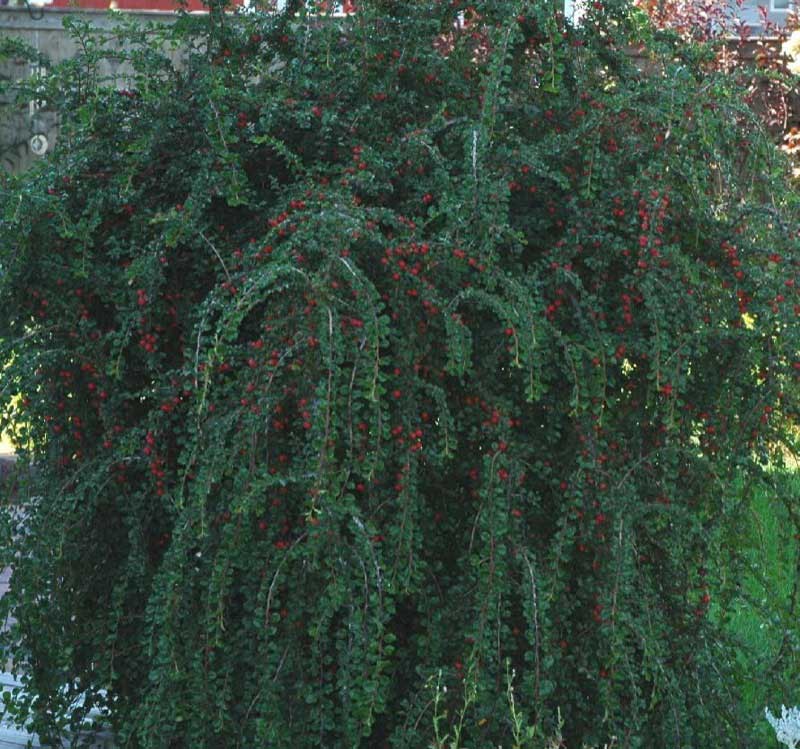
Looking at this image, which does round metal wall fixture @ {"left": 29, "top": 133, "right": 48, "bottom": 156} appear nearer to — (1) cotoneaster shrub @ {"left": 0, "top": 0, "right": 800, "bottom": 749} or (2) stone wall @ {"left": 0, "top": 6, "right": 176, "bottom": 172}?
(2) stone wall @ {"left": 0, "top": 6, "right": 176, "bottom": 172}

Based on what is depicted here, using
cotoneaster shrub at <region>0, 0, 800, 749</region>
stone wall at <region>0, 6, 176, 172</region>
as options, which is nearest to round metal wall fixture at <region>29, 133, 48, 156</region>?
stone wall at <region>0, 6, 176, 172</region>

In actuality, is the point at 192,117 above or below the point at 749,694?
above

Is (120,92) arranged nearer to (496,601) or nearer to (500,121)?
(500,121)

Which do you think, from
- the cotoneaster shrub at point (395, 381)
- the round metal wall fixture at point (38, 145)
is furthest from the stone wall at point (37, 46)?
the cotoneaster shrub at point (395, 381)

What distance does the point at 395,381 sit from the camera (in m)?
2.42

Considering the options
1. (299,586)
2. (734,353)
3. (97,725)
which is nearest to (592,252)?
(734,353)

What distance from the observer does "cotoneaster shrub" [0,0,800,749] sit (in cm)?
237

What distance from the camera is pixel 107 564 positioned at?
292 centimetres

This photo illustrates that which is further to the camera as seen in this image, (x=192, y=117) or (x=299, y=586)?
(x=192, y=117)

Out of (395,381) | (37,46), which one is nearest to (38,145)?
(37,46)

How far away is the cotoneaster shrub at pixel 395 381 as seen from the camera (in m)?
2.37

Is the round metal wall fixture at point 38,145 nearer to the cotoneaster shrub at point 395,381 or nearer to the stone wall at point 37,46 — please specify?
the stone wall at point 37,46

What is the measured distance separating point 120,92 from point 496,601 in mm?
1635

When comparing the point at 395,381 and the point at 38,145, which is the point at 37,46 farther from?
the point at 395,381
